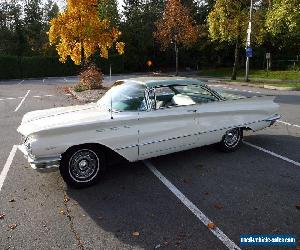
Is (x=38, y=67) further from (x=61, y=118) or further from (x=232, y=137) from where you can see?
(x=61, y=118)

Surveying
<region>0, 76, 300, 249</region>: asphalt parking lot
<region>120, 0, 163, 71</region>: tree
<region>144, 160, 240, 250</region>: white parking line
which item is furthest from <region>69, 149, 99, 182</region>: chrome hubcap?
<region>120, 0, 163, 71</region>: tree

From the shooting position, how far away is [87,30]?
68.9 feet

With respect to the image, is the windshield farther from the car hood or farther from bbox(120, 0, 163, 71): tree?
bbox(120, 0, 163, 71): tree

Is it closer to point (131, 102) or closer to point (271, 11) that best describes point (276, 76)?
point (271, 11)

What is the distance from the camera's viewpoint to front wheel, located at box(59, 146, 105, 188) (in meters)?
5.51

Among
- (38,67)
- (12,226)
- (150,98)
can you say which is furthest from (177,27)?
(12,226)

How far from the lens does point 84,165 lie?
18.6 ft

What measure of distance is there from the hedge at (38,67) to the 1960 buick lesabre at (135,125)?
117 feet

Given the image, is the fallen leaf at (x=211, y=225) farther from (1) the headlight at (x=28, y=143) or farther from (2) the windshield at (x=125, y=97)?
(1) the headlight at (x=28, y=143)

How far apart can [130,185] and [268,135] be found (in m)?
4.47

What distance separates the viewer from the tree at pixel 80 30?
2097cm

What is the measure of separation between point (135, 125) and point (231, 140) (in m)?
2.51

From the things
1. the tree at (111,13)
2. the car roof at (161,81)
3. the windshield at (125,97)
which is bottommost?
the windshield at (125,97)

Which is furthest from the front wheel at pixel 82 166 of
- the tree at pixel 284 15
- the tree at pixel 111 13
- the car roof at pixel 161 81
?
the tree at pixel 111 13
